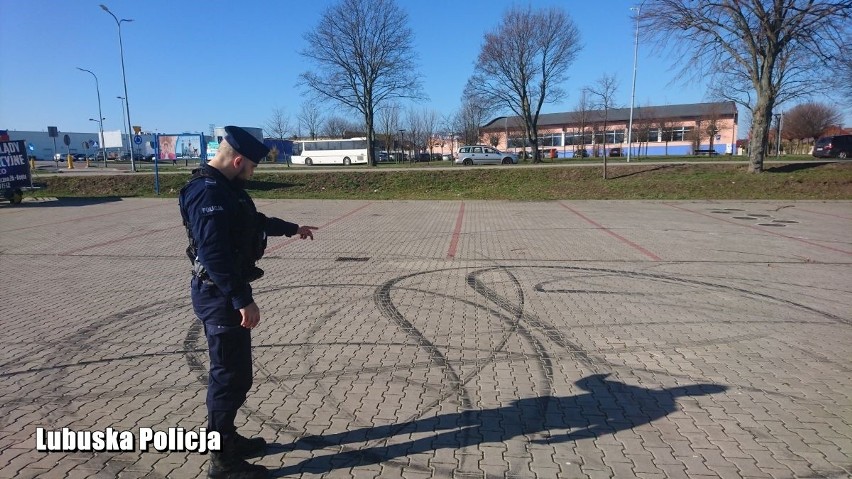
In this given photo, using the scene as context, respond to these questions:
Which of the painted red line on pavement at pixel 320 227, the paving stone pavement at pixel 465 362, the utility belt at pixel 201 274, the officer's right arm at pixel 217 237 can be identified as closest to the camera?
the officer's right arm at pixel 217 237

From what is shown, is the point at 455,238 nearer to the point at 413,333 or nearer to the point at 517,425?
the point at 413,333

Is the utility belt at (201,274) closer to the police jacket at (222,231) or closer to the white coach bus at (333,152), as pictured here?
the police jacket at (222,231)

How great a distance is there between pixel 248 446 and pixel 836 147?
167 feet

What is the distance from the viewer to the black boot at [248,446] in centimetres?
311

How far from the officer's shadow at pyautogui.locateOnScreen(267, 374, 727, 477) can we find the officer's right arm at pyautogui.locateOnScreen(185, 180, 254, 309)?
3.84 feet

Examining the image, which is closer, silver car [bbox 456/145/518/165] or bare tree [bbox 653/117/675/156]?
silver car [bbox 456/145/518/165]

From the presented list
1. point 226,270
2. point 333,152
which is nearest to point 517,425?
point 226,270

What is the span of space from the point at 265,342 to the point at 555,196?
20.0 meters

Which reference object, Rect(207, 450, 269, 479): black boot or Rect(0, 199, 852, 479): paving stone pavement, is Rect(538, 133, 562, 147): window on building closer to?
Rect(0, 199, 852, 479): paving stone pavement

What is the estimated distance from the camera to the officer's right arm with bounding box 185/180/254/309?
9.01 feet

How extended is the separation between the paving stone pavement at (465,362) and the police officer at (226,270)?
1.16 ft

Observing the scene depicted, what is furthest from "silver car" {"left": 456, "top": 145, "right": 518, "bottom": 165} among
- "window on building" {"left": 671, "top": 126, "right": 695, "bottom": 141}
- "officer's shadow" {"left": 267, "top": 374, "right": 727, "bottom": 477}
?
"officer's shadow" {"left": 267, "top": 374, "right": 727, "bottom": 477}

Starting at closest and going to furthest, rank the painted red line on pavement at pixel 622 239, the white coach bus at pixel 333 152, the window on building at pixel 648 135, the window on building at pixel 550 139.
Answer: the painted red line on pavement at pixel 622 239 → the white coach bus at pixel 333 152 → the window on building at pixel 648 135 → the window on building at pixel 550 139

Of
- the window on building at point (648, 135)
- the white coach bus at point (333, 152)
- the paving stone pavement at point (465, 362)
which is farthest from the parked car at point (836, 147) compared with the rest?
the white coach bus at point (333, 152)
